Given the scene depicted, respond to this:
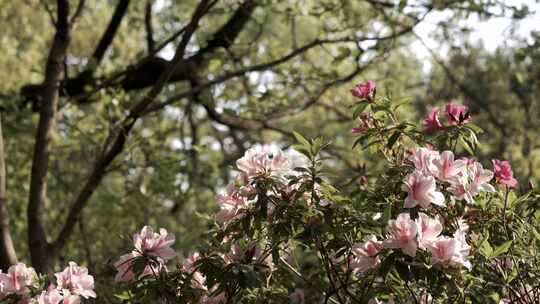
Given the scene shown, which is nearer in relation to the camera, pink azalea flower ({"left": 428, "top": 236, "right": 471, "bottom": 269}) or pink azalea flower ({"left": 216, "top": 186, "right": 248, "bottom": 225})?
pink azalea flower ({"left": 428, "top": 236, "right": 471, "bottom": 269})

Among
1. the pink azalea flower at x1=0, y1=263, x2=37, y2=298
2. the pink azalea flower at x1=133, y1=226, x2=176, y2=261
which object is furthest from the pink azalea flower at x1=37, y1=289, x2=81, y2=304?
the pink azalea flower at x1=133, y1=226, x2=176, y2=261

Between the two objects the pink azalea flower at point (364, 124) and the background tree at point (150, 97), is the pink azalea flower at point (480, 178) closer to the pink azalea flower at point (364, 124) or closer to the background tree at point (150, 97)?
the pink azalea flower at point (364, 124)

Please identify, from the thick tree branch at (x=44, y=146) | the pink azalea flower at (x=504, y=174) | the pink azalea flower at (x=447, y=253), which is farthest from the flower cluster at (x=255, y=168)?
the thick tree branch at (x=44, y=146)

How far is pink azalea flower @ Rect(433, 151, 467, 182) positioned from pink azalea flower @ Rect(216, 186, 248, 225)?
2.27 feet

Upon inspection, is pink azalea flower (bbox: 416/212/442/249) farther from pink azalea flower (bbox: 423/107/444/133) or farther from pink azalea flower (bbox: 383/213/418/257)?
pink azalea flower (bbox: 423/107/444/133)

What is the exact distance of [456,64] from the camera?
1202 centimetres

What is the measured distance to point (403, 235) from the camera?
2.34 metres

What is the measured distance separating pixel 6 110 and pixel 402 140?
4009 millimetres

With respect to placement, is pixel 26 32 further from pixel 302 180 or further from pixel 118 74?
pixel 302 180

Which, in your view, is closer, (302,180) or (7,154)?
(302,180)

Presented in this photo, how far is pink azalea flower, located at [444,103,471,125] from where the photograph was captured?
9.12 ft

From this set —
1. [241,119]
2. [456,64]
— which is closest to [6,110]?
[241,119]

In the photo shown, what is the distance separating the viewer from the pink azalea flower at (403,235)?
2.33 m

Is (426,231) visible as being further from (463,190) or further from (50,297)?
(50,297)
